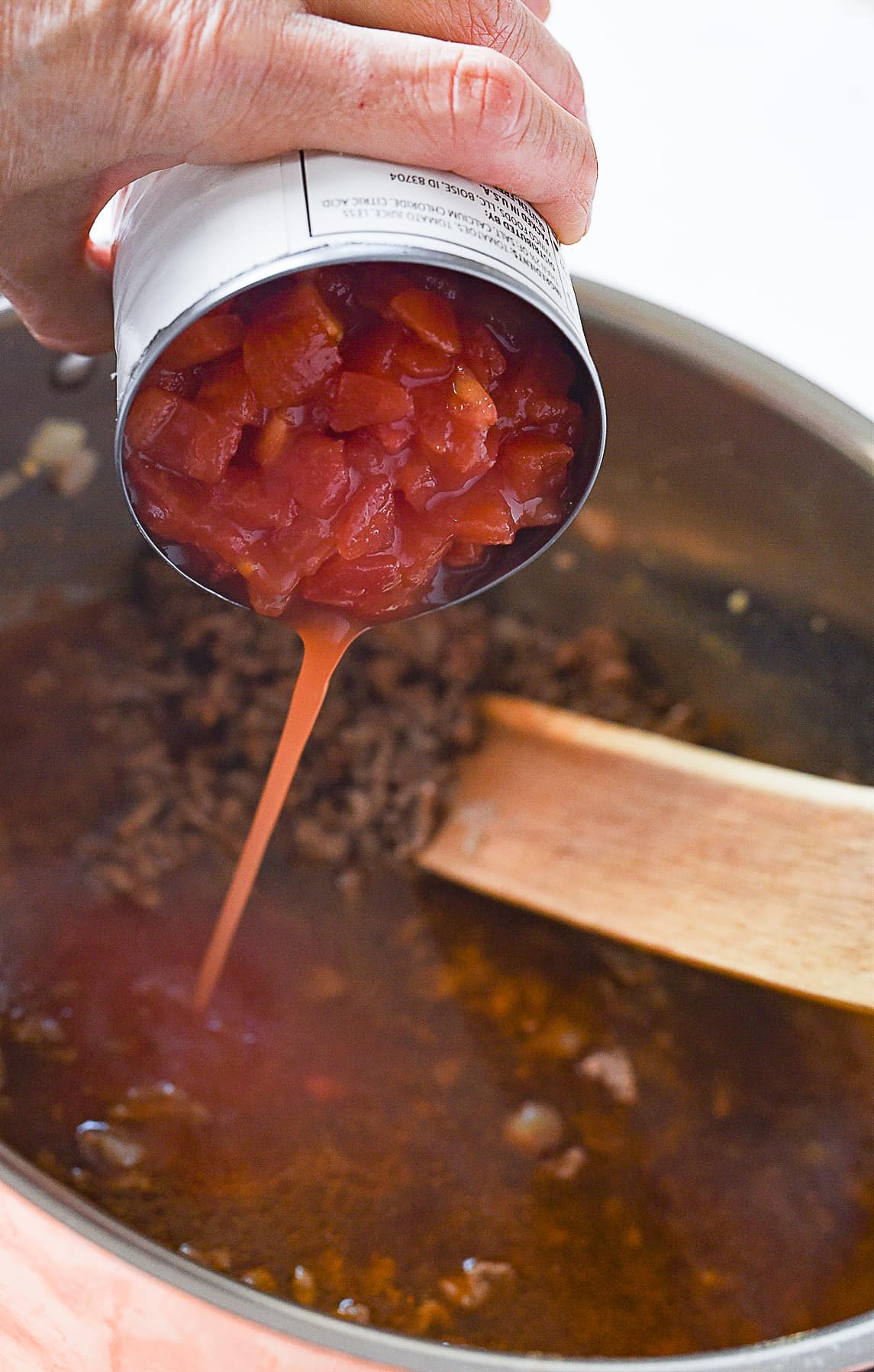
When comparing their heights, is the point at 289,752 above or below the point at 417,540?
below

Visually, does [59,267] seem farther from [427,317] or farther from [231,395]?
[427,317]

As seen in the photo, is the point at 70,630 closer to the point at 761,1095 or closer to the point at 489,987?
the point at 489,987

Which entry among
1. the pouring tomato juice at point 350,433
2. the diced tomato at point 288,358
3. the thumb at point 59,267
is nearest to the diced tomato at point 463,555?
the pouring tomato juice at point 350,433

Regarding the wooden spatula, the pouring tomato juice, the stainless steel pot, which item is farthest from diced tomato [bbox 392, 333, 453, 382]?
the wooden spatula

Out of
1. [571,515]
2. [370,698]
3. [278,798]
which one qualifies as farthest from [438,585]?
[370,698]

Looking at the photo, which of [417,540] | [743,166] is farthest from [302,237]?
[743,166]

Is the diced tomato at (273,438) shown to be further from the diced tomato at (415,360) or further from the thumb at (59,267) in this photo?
the thumb at (59,267)
